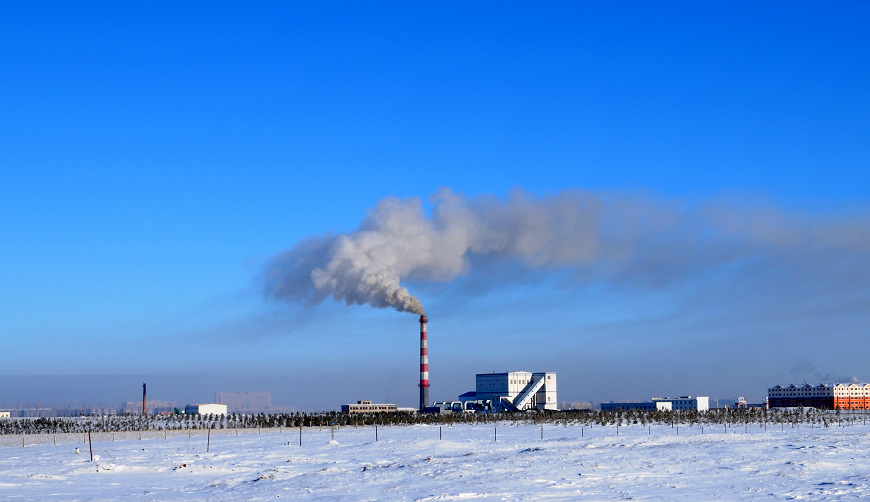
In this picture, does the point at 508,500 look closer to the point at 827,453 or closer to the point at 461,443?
the point at 827,453

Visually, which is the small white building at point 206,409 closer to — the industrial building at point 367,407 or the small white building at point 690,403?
the industrial building at point 367,407

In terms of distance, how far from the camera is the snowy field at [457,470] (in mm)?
27656

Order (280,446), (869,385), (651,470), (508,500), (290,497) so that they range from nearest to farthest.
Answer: (508,500) → (290,497) → (651,470) → (280,446) → (869,385)

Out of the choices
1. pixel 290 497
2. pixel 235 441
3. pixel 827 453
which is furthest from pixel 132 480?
pixel 827 453

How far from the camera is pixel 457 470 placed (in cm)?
3434

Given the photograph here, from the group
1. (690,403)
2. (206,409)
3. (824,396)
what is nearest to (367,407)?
(206,409)

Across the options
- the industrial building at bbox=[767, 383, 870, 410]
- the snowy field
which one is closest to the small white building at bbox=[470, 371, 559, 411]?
the industrial building at bbox=[767, 383, 870, 410]

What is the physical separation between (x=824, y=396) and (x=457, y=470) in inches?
6474

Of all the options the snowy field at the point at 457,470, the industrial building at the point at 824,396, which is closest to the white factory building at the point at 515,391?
the industrial building at the point at 824,396

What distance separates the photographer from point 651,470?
109 feet

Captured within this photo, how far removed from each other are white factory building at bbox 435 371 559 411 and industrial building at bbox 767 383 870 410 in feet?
206

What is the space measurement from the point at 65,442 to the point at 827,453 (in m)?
48.2

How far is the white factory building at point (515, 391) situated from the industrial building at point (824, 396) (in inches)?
2470

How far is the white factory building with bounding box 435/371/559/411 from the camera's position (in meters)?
134
